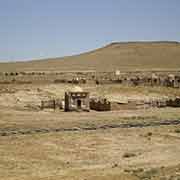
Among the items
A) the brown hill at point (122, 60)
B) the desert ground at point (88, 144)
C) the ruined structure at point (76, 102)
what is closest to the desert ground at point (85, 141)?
the desert ground at point (88, 144)

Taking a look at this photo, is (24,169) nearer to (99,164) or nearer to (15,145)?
(99,164)

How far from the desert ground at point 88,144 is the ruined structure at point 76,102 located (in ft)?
2.50

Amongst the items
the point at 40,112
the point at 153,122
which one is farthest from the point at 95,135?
the point at 40,112

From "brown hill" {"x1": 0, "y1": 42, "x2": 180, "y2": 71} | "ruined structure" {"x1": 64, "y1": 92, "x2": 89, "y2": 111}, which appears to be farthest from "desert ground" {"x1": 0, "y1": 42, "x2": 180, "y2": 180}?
"brown hill" {"x1": 0, "y1": 42, "x2": 180, "y2": 71}

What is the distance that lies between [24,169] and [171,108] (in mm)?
22957

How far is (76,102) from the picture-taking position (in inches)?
1375

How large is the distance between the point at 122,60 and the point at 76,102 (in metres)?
118

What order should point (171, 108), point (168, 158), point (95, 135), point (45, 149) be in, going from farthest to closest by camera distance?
point (171, 108)
point (95, 135)
point (45, 149)
point (168, 158)

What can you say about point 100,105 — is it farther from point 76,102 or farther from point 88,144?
point 88,144

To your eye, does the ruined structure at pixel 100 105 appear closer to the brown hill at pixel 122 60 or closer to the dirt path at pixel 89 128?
the dirt path at pixel 89 128

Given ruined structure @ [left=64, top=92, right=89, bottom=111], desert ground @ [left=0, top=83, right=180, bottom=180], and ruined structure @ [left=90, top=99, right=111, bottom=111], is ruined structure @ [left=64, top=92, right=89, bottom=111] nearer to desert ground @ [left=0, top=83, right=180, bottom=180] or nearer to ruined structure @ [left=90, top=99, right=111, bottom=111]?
desert ground @ [left=0, top=83, right=180, bottom=180]

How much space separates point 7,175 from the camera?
14.7 meters

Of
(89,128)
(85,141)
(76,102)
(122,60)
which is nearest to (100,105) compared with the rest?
(76,102)

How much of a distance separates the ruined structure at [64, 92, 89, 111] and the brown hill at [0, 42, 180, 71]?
316ft
